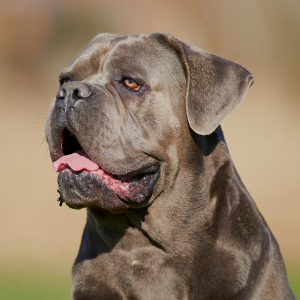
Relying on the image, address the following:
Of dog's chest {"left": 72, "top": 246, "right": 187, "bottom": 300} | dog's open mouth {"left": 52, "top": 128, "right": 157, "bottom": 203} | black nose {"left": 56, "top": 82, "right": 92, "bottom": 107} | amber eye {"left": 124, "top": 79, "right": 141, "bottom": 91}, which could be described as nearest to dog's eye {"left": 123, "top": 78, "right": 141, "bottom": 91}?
amber eye {"left": 124, "top": 79, "right": 141, "bottom": 91}

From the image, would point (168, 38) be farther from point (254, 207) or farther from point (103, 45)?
point (254, 207)

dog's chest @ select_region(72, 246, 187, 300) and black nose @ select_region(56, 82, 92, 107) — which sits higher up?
black nose @ select_region(56, 82, 92, 107)

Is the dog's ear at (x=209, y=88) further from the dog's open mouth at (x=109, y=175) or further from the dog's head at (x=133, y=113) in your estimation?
the dog's open mouth at (x=109, y=175)

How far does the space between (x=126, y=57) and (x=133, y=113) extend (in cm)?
41

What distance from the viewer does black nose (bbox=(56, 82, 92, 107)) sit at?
279 cm

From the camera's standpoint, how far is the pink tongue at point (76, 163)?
2.83m

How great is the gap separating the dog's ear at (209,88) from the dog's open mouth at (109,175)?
18.3 inches

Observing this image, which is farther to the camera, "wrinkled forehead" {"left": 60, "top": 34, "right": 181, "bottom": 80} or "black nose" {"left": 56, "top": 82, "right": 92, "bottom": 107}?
"wrinkled forehead" {"left": 60, "top": 34, "right": 181, "bottom": 80}

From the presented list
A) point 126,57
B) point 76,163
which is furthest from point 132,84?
point 76,163

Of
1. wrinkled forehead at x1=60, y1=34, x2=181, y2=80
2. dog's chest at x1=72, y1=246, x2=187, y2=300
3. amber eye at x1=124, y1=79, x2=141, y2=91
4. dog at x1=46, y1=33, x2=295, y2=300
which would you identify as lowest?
dog's chest at x1=72, y1=246, x2=187, y2=300

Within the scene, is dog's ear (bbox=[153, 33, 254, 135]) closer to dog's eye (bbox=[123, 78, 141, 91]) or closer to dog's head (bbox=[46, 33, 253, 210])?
dog's head (bbox=[46, 33, 253, 210])

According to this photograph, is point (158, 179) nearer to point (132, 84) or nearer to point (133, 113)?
point (133, 113)

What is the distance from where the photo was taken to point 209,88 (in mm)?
3080

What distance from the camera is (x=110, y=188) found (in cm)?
287
